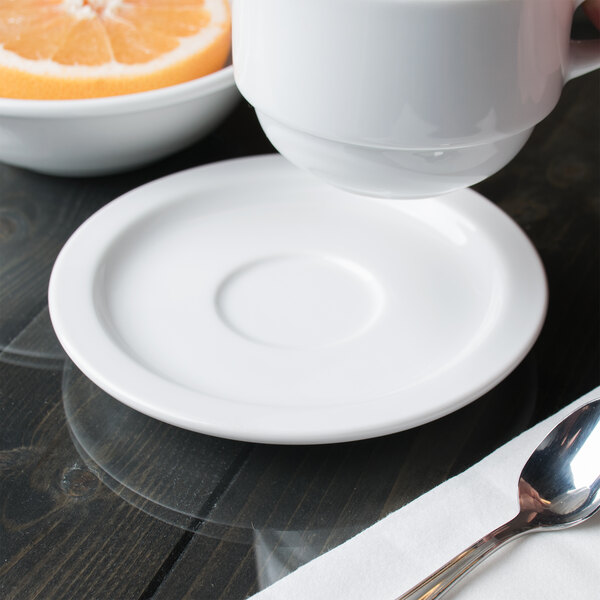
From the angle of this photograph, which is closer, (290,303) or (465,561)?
(465,561)

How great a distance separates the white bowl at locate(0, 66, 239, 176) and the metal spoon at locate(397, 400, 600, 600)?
0.33 metres

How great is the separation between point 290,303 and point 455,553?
20cm

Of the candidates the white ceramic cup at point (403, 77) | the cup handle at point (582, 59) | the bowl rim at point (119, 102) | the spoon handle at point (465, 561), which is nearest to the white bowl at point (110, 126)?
the bowl rim at point (119, 102)

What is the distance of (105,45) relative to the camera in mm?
601

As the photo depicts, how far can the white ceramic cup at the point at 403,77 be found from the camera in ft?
1.28

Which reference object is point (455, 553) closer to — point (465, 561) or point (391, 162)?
point (465, 561)

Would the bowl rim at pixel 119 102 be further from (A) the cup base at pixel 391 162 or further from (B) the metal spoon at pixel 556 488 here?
(B) the metal spoon at pixel 556 488

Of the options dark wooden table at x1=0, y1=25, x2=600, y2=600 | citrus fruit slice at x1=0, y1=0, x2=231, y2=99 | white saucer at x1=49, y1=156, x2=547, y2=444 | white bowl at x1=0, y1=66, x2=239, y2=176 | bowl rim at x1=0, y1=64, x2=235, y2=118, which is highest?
citrus fruit slice at x1=0, y1=0, x2=231, y2=99

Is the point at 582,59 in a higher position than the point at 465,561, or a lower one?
higher

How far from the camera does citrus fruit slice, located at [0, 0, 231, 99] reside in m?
0.58

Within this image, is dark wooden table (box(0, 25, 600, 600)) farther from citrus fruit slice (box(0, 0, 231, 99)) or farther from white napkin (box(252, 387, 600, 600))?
citrus fruit slice (box(0, 0, 231, 99))

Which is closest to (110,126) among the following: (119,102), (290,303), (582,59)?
(119,102)

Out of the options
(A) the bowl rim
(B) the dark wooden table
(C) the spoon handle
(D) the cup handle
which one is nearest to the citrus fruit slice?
(A) the bowl rim

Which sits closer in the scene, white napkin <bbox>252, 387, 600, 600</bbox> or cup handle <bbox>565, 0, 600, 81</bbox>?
white napkin <bbox>252, 387, 600, 600</bbox>
